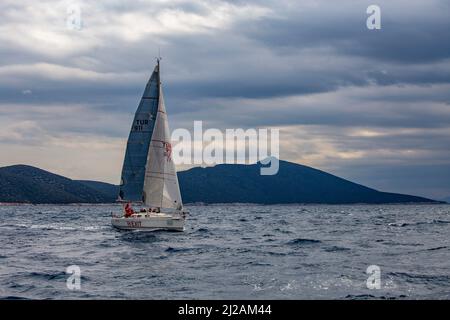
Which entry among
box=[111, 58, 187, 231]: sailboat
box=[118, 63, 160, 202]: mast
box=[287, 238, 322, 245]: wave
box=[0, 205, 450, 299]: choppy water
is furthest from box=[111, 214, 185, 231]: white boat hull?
box=[287, 238, 322, 245]: wave

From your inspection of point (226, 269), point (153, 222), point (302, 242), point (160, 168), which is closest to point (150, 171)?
point (160, 168)

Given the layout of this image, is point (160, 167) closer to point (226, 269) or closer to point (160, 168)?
point (160, 168)

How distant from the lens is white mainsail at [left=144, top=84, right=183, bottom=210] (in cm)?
6725

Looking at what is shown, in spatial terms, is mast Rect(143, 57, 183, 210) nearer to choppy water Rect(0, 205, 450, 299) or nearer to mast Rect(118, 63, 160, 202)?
mast Rect(118, 63, 160, 202)

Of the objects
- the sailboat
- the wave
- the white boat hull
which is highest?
the sailboat

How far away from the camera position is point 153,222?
2581 inches

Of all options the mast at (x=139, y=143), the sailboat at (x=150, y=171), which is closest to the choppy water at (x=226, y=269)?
the sailboat at (x=150, y=171)

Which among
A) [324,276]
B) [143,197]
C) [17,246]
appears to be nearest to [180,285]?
[324,276]

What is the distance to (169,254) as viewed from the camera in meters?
45.7

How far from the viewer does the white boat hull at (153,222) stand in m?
65.6

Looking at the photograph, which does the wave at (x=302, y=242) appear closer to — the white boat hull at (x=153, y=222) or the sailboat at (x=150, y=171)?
the white boat hull at (x=153, y=222)
